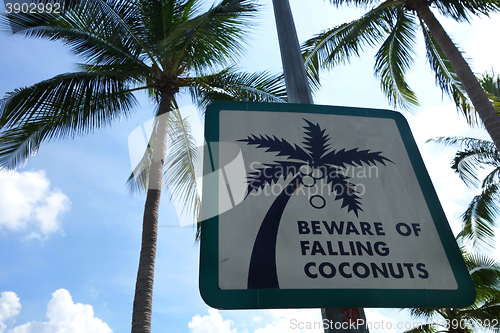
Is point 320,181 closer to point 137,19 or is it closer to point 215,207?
point 215,207

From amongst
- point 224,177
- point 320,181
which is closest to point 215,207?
point 224,177

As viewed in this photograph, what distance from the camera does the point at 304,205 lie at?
4.89 ft

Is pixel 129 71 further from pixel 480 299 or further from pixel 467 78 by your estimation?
pixel 480 299

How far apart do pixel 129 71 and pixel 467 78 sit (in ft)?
20.6

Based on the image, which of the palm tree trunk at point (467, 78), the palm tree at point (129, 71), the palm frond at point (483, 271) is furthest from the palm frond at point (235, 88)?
the palm frond at point (483, 271)

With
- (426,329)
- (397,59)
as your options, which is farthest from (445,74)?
(426,329)

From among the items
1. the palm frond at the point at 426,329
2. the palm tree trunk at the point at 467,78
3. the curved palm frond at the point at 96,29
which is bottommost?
the palm frond at the point at 426,329

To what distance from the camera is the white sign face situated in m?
1.31

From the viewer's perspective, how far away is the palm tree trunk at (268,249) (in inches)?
49.1

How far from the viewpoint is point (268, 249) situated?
4.37 feet

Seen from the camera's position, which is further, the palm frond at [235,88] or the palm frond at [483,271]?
the palm frond at [483,271]

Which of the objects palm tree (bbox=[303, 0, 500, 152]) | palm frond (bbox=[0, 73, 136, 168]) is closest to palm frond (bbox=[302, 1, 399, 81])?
palm tree (bbox=[303, 0, 500, 152])

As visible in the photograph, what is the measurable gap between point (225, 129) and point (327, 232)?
0.66 metres

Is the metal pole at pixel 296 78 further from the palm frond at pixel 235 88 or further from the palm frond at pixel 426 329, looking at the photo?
the palm frond at pixel 426 329
